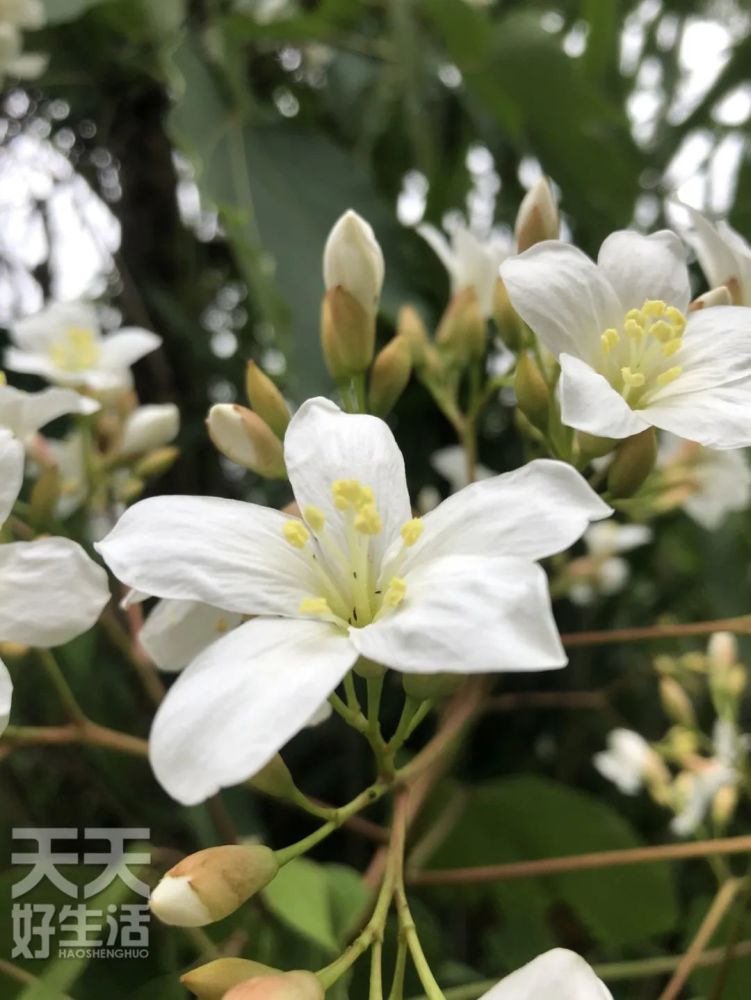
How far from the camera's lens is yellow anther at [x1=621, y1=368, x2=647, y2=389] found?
343 millimetres

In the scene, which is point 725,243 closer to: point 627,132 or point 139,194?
point 627,132

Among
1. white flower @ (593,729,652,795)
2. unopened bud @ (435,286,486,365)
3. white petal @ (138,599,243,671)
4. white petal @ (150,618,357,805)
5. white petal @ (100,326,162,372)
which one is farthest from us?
white flower @ (593,729,652,795)

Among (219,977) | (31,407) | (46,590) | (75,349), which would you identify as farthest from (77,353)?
(219,977)

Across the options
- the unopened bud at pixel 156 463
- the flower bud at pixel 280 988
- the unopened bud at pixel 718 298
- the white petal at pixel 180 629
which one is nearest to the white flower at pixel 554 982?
the flower bud at pixel 280 988

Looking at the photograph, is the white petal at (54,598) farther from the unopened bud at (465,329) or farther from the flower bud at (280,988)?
the unopened bud at (465,329)

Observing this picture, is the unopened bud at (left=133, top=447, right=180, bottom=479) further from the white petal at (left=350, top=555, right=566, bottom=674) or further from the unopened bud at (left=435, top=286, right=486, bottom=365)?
the white petal at (left=350, top=555, right=566, bottom=674)

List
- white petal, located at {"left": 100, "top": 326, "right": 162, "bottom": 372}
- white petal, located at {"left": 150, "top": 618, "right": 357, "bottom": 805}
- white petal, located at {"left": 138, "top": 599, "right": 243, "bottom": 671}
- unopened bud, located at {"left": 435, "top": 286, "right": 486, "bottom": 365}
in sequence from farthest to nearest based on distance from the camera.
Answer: white petal, located at {"left": 100, "top": 326, "right": 162, "bottom": 372}, unopened bud, located at {"left": 435, "top": 286, "right": 486, "bottom": 365}, white petal, located at {"left": 138, "top": 599, "right": 243, "bottom": 671}, white petal, located at {"left": 150, "top": 618, "right": 357, "bottom": 805}

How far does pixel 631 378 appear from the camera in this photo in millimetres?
344

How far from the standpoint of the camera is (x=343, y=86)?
894 millimetres

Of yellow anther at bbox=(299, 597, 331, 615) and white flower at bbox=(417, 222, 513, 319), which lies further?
white flower at bbox=(417, 222, 513, 319)

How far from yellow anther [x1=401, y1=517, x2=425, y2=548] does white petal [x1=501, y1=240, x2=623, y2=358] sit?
88mm

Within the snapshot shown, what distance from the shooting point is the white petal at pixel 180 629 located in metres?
0.33

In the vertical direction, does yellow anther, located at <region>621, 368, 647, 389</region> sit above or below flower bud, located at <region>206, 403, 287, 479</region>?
above

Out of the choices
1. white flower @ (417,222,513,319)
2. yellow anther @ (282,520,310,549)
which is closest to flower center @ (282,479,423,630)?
yellow anther @ (282,520,310,549)
